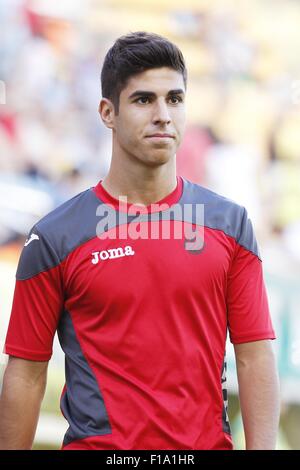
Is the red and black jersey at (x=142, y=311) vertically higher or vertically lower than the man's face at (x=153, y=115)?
lower

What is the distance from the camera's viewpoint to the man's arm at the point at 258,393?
356 centimetres

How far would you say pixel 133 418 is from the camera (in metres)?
3.49

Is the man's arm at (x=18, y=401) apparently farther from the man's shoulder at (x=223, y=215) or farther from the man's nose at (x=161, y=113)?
the man's nose at (x=161, y=113)

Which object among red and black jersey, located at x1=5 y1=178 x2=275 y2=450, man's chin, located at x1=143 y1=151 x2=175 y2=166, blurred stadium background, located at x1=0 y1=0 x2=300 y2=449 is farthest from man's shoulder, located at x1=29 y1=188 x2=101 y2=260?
blurred stadium background, located at x1=0 y1=0 x2=300 y2=449

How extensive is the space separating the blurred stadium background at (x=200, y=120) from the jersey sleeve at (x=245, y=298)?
10.8 feet

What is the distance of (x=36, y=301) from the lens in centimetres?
364

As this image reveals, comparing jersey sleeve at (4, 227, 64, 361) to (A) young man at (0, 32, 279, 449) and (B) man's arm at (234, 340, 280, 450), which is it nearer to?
(A) young man at (0, 32, 279, 449)

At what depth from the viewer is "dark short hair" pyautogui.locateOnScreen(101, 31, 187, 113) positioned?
143 inches

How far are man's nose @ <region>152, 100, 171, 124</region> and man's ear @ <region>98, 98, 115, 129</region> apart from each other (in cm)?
25

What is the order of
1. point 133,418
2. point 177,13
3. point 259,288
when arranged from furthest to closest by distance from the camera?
point 177,13, point 259,288, point 133,418

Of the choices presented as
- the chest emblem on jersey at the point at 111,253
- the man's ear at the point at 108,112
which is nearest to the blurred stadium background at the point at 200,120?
the man's ear at the point at 108,112

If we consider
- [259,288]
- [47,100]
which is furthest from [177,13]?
[259,288]

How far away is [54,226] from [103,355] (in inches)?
17.9

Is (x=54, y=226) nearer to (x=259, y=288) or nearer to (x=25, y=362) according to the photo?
(x=25, y=362)
